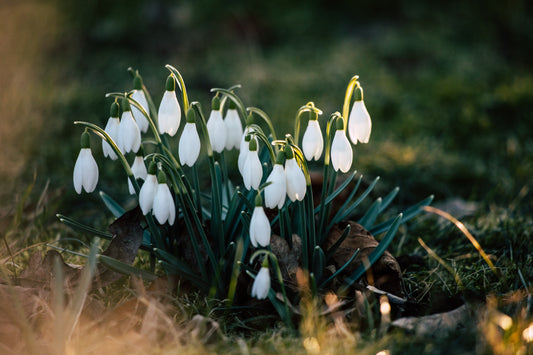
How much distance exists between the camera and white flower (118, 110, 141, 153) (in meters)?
1.44

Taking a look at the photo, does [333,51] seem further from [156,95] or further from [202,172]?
[202,172]

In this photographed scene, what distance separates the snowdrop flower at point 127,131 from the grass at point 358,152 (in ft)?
1.53

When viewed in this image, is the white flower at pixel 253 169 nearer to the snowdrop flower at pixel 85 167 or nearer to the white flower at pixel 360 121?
the white flower at pixel 360 121

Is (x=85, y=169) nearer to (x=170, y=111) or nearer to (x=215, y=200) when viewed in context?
(x=170, y=111)

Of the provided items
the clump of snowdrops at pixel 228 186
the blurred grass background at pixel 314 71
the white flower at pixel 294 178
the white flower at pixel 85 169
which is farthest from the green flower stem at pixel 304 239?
the blurred grass background at pixel 314 71

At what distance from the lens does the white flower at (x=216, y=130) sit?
5.13ft

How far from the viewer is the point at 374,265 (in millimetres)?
1703

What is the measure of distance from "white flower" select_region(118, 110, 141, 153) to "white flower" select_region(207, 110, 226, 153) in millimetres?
234

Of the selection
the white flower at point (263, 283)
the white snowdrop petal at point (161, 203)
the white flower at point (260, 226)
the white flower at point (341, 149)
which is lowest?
the white flower at point (263, 283)

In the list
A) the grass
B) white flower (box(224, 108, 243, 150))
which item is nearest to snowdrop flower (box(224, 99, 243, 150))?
white flower (box(224, 108, 243, 150))

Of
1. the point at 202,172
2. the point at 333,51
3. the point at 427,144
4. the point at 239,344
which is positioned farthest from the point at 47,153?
the point at 333,51

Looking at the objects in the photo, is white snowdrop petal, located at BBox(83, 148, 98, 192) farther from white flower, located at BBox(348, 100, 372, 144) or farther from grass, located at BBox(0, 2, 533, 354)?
white flower, located at BBox(348, 100, 372, 144)

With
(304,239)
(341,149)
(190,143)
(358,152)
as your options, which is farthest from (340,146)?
(358,152)

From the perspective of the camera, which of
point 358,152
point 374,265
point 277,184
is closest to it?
point 277,184
